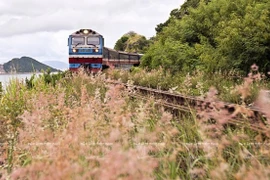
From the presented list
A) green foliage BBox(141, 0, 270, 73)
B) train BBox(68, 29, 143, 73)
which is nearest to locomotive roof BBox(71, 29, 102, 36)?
train BBox(68, 29, 143, 73)

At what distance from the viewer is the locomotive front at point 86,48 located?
81.1 ft

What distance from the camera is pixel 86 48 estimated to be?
24.9 m

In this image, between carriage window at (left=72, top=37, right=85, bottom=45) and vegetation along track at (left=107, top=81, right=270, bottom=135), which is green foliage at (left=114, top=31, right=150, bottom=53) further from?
vegetation along track at (left=107, top=81, right=270, bottom=135)

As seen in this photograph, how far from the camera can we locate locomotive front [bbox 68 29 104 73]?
81.1ft

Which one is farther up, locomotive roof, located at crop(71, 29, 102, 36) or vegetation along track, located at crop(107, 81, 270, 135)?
locomotive roof, located at crop(71, 29, 102, 36)

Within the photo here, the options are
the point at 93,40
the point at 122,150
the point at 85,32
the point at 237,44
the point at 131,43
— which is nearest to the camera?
the point at 122,150

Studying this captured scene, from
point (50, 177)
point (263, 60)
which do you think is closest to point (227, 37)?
point (263, 60)

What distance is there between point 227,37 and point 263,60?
124 centimetres

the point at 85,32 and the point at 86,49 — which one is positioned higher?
the point at 85,32

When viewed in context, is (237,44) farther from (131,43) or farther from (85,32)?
(131,43)

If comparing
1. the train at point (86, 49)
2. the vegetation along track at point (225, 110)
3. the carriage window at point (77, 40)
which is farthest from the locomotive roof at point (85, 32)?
the vegetation along track at point (225, 110)

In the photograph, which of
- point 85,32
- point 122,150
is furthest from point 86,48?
point 122,150

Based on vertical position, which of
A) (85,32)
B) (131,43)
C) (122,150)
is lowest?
(131,43)

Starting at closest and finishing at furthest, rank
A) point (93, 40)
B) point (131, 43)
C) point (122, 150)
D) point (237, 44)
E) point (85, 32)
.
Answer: point (122, 150), point (237, 44), point (93, 40), point (85, 32), point (131, 43)
